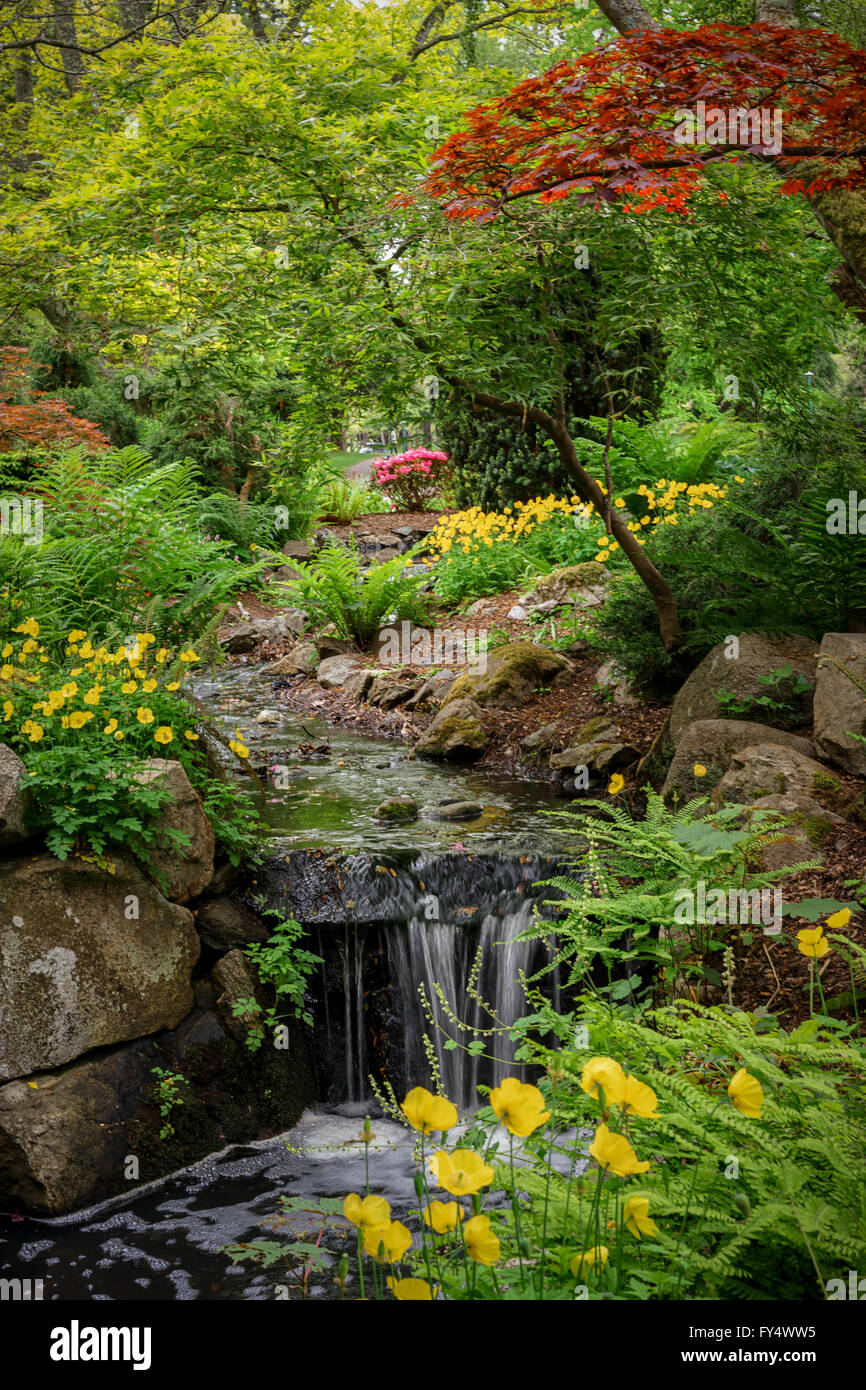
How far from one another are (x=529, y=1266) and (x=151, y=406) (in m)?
18.3

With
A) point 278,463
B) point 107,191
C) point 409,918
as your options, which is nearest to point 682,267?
point 278,463

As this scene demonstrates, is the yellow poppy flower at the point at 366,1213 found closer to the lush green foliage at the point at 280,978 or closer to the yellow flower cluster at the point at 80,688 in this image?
the yellow flower cluster at the point at 80,688

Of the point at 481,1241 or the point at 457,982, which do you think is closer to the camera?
the point at 481,1241

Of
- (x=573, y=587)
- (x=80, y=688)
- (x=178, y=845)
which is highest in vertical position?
(x=573, y=587)

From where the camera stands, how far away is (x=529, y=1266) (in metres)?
1.58

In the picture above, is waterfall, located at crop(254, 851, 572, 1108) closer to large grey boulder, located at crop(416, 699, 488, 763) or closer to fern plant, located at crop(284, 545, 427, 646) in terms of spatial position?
large grey boulder, located at crop(416, 699, 488, 763)

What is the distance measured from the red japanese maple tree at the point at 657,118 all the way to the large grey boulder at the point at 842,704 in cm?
222

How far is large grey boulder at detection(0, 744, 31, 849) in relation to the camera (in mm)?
3982

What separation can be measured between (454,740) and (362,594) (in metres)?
3.67

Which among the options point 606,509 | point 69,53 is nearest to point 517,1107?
point 606,509

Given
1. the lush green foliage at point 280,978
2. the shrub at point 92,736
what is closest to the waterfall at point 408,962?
the lush green foliage at point 280,978

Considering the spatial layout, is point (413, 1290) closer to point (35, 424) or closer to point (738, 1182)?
point (738, 1182)

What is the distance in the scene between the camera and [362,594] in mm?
10828

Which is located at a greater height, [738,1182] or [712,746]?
[712,746]
